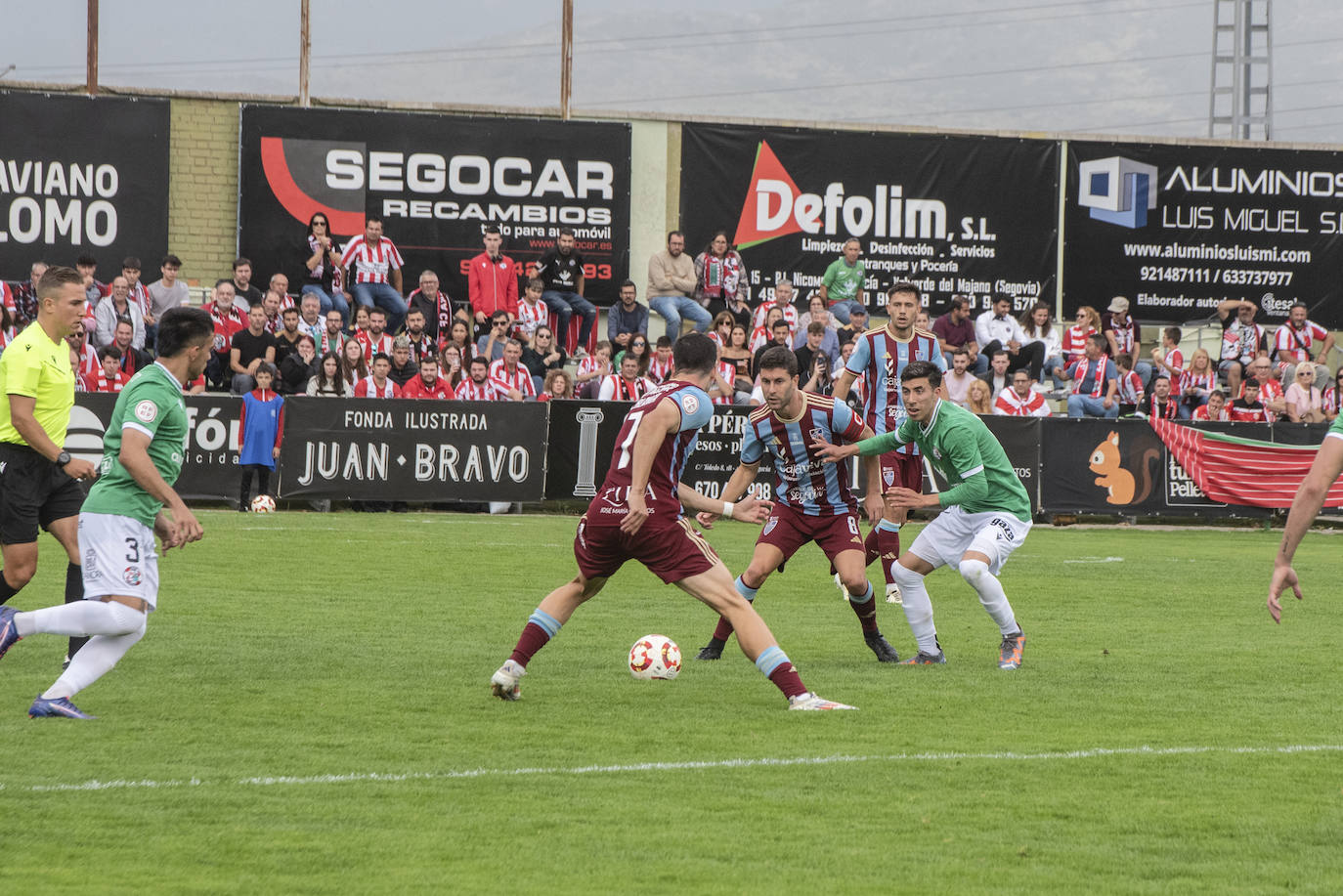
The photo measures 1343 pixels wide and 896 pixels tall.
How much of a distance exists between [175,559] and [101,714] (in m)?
7.79

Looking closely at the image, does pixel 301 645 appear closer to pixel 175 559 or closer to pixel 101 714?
pixel 101 714

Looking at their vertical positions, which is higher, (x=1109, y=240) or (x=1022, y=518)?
(x=1109, y=240)

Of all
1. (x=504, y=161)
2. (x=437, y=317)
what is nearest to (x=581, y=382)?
(x=437, y=317)

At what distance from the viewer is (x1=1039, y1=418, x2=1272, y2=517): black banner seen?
22.7 meters

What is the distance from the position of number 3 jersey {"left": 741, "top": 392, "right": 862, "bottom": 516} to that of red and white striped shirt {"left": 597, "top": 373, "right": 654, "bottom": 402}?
12.6 metres

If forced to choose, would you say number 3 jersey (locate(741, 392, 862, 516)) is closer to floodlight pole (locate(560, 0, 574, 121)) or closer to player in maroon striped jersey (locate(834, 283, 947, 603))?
player in maroon striped jersey (locate(834, 283, 947, 603))

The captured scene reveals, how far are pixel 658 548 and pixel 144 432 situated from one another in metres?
2.51

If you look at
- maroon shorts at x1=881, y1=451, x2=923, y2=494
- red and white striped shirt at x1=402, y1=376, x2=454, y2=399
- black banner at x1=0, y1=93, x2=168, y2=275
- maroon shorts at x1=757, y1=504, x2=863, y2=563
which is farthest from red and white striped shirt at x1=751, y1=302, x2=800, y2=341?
maroon shorts at x1=757, y1=504, x2=863, y2=563

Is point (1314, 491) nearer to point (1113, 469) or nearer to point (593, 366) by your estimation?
point (1113, 469)

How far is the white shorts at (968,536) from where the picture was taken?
392 inches

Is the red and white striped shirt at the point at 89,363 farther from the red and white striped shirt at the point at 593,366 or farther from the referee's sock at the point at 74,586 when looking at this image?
the referee's sock at the point at 74,586

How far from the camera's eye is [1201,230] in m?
31.3

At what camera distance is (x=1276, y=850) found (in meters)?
5.51

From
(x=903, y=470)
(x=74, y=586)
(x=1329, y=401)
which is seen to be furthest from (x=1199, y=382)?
(x=74, y=586)
